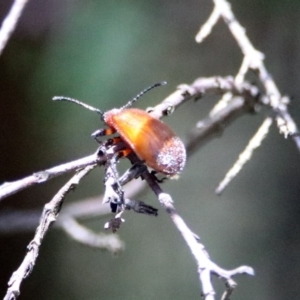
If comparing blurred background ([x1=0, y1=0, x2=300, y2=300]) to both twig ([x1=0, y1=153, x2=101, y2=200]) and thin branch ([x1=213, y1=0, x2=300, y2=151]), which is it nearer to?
thin branch ([x1=213, y1=0, x2=300, y2=151])

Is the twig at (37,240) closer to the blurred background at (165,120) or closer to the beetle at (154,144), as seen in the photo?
the beetle at (154,144)

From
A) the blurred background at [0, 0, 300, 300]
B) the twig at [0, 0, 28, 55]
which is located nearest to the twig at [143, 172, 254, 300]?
the twig at [0, 0, 28, 55]

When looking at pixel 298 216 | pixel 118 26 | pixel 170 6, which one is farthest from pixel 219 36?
pixel 298 216

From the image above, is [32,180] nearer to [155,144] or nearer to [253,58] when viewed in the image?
[155,144]

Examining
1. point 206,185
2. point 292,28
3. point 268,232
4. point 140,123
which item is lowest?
point 140,123

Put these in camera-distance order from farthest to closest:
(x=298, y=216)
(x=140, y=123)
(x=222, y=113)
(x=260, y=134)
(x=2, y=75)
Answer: (x=298, y=216) → (x=2, y=75) → (x=222, y=113) → (x=260, y=134) → (x=140, y=123)

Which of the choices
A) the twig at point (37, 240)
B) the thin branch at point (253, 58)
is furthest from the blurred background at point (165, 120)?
the twig at point (37, 240)

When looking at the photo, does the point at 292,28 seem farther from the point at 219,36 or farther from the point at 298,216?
the point at 298,216
